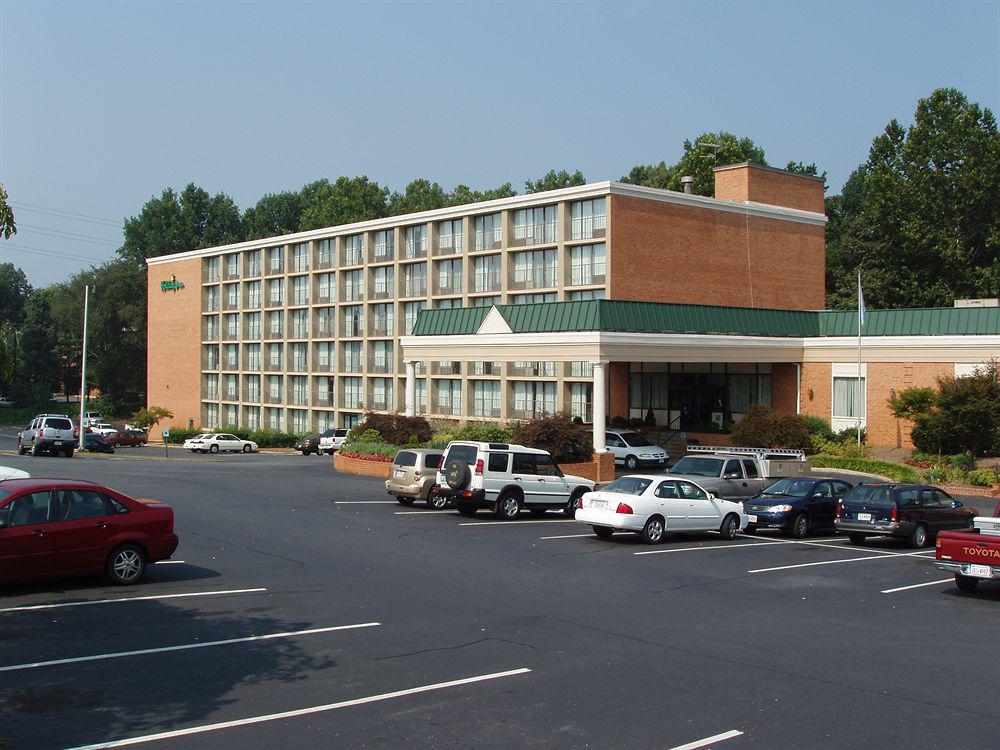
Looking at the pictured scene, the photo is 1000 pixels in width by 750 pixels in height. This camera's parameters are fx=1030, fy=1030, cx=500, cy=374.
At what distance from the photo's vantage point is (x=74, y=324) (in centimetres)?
10831

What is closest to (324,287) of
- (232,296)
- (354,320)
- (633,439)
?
(354,320)

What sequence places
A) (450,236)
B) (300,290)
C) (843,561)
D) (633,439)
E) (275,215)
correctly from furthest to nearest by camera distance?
(275,215) < (300,290) < (450,236) < (633,439) < (843,561)

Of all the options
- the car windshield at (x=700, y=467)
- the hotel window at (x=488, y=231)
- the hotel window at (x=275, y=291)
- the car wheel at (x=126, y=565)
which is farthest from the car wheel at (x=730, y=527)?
the hotel window at (x=275, y=291)

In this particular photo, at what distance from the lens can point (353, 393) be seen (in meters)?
71.6

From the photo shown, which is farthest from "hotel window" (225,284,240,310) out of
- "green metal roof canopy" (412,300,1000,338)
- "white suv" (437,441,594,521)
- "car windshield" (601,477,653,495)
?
"car windshield" (601,477,653,495)

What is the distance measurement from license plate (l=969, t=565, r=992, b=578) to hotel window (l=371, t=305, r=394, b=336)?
53.7m

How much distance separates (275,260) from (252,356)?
8345 millimetres

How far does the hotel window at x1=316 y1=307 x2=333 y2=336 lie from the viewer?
73.6 m

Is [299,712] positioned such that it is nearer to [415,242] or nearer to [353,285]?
[415,242]

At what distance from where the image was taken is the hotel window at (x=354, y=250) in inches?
2756

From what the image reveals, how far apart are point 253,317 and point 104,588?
6822cm

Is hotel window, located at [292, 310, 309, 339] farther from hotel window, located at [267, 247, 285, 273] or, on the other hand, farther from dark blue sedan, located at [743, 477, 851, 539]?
dark blue sedan, located at [743, 477, 851, 539]

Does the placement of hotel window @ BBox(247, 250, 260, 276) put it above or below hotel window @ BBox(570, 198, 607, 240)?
above

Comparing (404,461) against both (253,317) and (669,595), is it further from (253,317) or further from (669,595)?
(253,317)
